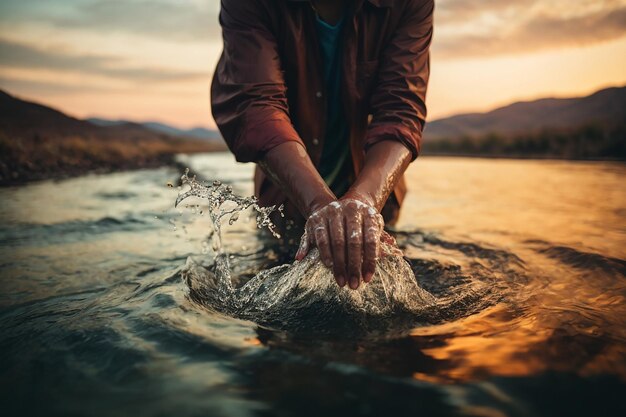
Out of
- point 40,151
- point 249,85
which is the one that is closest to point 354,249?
point 249,85

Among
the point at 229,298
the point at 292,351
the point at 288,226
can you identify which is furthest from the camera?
the point at 288,226

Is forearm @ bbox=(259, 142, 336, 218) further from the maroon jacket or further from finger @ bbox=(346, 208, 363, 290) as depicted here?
finger @ bbox=(346, 208, 363, 290)

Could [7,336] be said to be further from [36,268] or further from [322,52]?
[322,52]

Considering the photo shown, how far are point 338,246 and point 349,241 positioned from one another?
1.7 inches

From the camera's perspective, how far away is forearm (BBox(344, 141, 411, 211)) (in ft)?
5.63

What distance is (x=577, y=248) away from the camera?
9.86 ft

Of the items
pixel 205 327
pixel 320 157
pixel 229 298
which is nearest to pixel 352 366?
pixel 205 327

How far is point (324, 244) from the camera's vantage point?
4.71ft

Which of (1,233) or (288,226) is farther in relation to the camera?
(1,233)

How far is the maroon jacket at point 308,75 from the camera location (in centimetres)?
214

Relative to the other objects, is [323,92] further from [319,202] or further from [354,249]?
[354,249]

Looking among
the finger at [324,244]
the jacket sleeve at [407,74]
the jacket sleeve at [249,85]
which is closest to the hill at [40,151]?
the jacket sleeve at [249,85]

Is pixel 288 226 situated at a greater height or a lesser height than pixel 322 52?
lesser

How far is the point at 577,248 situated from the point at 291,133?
2.40m
